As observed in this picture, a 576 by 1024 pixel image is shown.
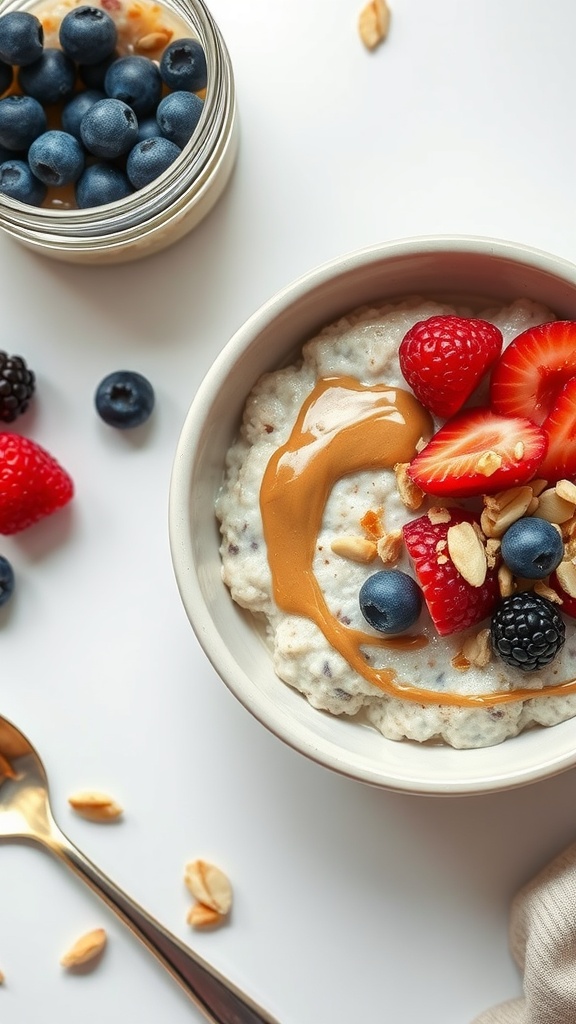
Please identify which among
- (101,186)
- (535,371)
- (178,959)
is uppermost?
(101,186)

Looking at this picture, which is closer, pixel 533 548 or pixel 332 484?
pixel 533 548

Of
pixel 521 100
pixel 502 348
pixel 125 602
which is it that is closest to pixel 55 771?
pixel 125 602

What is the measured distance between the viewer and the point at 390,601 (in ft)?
4.71

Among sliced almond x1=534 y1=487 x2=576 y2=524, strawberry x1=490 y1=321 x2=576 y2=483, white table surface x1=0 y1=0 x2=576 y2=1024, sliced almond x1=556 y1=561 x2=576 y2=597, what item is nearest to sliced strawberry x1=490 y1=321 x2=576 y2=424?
strawberry x1=490 y1=321 x2=576 y2=483

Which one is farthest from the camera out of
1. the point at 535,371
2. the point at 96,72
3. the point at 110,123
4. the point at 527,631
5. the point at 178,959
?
the point at 178,959

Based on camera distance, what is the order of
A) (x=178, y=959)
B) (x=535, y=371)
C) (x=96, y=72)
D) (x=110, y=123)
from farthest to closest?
(x=178, y=959), (x=96, y=72), (x=110, y=123), (x=535, y=371)

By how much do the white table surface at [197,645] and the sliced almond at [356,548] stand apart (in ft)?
1.40

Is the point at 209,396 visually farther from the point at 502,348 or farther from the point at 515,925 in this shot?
the point at 515,925

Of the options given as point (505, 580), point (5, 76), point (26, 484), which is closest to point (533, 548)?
point (505, 580)

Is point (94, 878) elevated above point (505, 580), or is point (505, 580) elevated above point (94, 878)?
point (505, 580)

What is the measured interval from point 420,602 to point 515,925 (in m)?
0.73

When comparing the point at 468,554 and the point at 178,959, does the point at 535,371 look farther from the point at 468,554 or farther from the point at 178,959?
the point at 178,959

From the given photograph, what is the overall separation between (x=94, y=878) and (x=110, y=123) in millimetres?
1375

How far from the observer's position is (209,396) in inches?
59.1
